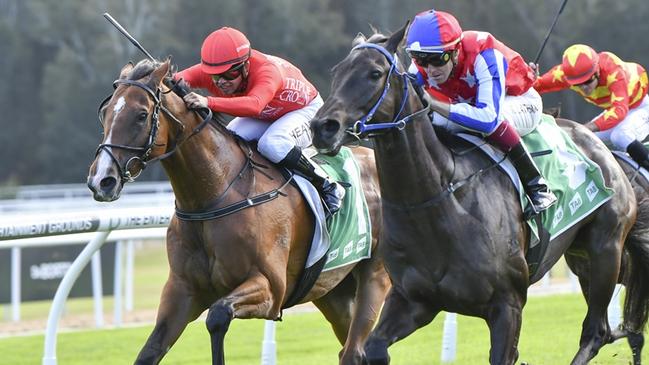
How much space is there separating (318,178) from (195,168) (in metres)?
0.81

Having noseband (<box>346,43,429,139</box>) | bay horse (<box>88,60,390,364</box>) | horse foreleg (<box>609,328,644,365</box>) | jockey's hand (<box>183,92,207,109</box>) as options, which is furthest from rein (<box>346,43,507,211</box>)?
horse foreleg (<box>609,328,644,365</box>)

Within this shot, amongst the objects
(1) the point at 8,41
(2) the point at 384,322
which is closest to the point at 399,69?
(2) the point at 384,322

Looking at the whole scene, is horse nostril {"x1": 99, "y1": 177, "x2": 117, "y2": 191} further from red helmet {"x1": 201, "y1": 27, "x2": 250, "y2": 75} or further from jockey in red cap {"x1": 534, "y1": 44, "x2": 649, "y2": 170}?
jockey in red cap {"x1": 534, "y1": 44, "x2": 649, "y2": 170}

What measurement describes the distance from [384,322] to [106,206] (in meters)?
16.6

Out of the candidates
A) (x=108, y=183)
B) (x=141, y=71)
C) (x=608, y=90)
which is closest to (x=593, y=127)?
(x=608, y=90)

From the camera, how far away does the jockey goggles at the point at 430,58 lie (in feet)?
18.0

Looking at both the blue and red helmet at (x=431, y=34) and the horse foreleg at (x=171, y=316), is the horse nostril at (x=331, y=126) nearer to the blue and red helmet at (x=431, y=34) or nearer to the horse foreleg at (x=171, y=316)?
the blue and red helmet at (x=431, y=34)

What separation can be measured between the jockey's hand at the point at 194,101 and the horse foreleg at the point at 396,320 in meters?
1.30

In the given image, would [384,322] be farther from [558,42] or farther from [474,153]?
[558,42]

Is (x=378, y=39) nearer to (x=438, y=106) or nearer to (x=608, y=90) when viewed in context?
(x=438, y=106)

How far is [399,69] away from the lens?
5.13 m

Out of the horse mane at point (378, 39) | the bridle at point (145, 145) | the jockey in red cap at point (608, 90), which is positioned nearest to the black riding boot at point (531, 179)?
the horse mane at point (378, 39)

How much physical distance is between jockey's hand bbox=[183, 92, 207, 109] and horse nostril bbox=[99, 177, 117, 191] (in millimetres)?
727

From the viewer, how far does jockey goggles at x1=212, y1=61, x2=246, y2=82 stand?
20.2ft
